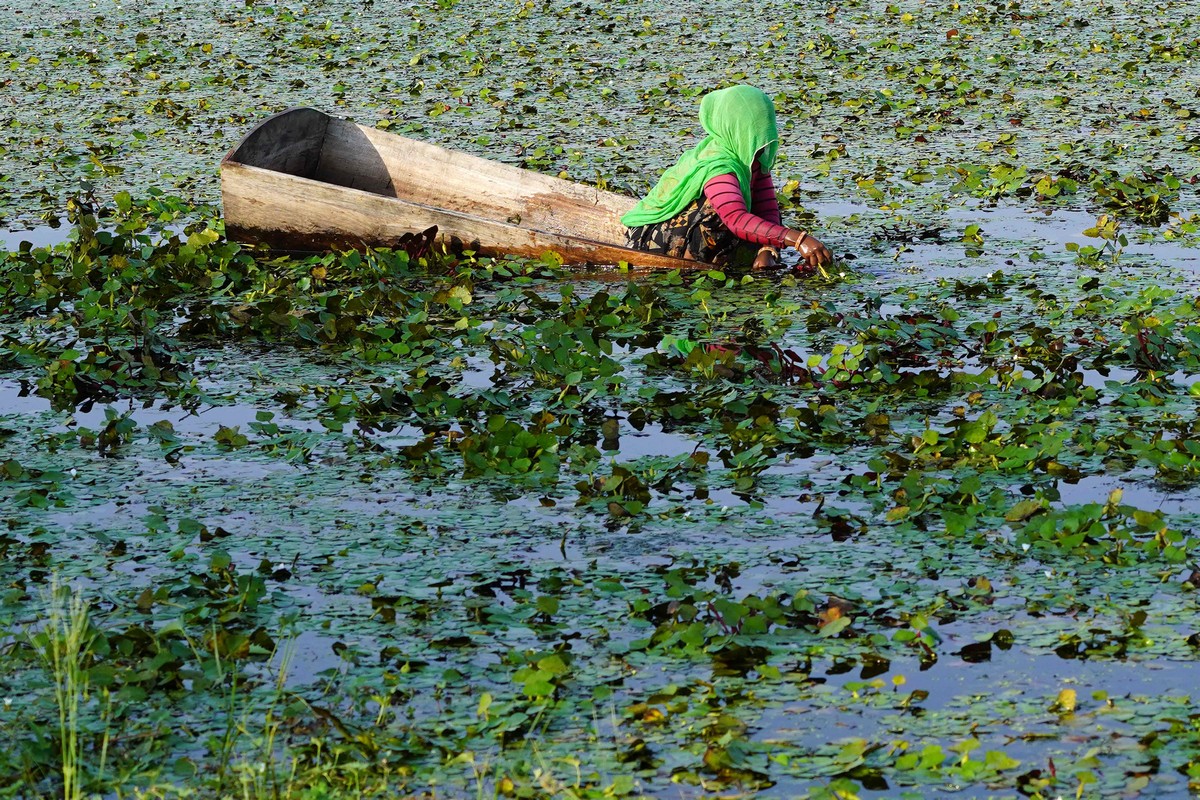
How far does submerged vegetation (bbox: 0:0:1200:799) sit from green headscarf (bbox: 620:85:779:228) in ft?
1.52

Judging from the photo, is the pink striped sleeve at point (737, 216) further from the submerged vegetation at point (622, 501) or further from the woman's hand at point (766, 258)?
the submerged vegetation at point (622, 501)

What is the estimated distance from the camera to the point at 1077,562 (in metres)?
4.21

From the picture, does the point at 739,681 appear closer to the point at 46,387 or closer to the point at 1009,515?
the point at 1009,515

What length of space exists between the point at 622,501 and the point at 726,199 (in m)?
3.13

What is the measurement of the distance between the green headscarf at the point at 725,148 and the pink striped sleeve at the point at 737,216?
0.09 meters

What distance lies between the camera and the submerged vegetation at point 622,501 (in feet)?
11.1

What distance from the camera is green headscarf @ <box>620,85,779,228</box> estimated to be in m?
7.61

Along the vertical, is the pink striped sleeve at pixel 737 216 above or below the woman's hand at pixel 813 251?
above

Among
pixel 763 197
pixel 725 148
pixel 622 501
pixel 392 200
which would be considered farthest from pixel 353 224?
pixel 622 501

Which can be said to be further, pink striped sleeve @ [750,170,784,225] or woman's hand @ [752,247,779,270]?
pink striped sleeve @ [750,170,784,225]

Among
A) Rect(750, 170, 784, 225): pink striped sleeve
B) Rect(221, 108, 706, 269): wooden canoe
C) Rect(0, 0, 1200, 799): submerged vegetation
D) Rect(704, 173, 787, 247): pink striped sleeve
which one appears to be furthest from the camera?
Rect(221, 108, 706, 269): wooden canoe

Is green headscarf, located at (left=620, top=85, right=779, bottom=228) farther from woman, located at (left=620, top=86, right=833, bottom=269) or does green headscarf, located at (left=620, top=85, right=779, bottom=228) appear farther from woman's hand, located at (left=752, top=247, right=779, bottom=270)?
woman's hand, located at (left=752, top=247, right=779, bottom=270)

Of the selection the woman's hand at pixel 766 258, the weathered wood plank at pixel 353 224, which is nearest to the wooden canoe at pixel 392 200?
the weathered wood plank at pixel 353 224

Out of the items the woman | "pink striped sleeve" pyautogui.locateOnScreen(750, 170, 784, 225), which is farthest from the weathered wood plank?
"pink striped sleeve" pyautogui.locateOnScreen(750, 170, 784, 225)
